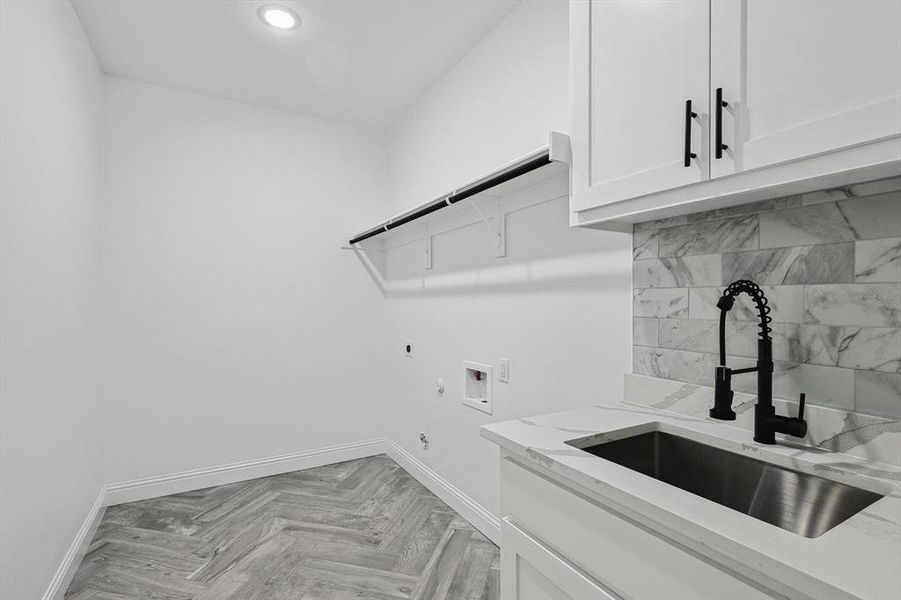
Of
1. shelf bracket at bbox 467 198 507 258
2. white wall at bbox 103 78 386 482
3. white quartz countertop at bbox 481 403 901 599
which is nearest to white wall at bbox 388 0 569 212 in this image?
shelf bracket at bbox 467 198 507 258

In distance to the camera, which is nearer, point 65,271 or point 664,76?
point 664,76

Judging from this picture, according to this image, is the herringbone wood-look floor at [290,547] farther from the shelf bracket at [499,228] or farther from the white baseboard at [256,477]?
the shelf bracket at [499,228]

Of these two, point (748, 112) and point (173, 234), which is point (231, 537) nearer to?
point (173, 234)

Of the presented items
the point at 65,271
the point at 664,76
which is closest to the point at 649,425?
the point at 664,76

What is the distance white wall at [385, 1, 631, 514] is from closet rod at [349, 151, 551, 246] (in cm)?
27

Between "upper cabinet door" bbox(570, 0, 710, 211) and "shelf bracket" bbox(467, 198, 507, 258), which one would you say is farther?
"shelf bracket" bbox(467, 198, 507, 258)

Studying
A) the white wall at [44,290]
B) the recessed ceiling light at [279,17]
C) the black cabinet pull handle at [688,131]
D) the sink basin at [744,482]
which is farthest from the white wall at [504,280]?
the white wall at [44,290]

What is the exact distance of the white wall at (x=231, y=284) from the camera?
9.21ft

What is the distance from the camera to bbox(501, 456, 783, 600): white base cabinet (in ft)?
2.46

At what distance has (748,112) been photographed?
0.95m

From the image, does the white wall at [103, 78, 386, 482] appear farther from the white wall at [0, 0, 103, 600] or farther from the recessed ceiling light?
the recessed ceiling light

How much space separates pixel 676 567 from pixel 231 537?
234 cm

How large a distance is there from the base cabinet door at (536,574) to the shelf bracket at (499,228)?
1.34 m

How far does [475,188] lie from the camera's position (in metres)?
1.95
